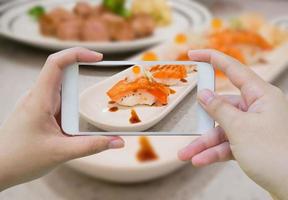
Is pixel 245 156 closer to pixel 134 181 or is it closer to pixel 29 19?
pixel 134 181

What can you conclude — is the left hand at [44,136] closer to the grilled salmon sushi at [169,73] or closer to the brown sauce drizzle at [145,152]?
the grilled salmon sushi at [169,73]

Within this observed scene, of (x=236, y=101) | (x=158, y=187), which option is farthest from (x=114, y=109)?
(x=158, y=187)

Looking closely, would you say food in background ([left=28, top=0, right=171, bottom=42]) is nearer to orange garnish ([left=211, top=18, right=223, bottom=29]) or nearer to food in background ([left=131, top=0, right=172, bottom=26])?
food in background ([left=131, top=0, right=172, bottom=26])

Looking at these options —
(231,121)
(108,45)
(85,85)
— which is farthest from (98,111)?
(108,45)

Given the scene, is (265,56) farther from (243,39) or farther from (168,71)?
(168,71)

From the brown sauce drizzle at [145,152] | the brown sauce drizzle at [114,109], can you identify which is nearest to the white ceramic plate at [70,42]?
the brown sauce drizzle at [145,152]

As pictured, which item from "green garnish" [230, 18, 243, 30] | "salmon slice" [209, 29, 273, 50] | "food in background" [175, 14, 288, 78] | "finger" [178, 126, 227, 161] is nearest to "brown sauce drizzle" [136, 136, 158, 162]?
"finger" [178, 126, 227, 161]
